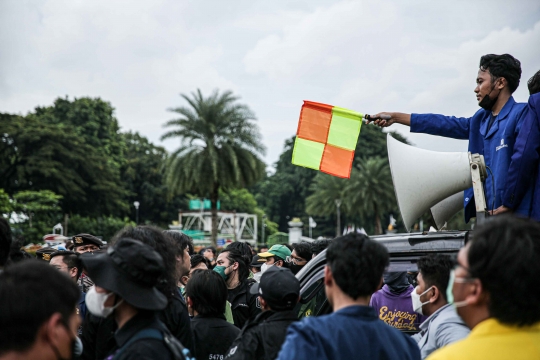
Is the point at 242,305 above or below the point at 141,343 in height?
below

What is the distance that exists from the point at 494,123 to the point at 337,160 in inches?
52.7

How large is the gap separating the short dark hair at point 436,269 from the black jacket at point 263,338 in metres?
0.81

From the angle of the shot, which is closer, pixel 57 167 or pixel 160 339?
pixel 160 339

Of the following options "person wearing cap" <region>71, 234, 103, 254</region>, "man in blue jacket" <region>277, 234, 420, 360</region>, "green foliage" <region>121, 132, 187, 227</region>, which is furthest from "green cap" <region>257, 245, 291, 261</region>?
"green foliage" <region>121, 132, 187, 227</region>

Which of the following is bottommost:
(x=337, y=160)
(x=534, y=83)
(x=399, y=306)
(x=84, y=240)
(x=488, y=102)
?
(x=399, y=306)

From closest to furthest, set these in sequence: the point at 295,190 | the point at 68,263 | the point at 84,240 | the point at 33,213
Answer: the point at 68,263
the point at 84,240
the point at 33,213
the point at 295,190

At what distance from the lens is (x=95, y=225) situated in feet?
147

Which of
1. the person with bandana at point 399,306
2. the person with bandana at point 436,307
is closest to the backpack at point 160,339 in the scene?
the person with bandana at point 436,307

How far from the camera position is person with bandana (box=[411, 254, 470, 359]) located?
323 centimetres

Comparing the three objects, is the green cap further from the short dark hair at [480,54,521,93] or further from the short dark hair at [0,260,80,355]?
the short dark hair at [0,260,80,355]

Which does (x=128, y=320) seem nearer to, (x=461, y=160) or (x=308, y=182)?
(x=461, y=160)

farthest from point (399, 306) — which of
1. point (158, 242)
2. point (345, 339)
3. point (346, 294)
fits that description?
point (345, 339)

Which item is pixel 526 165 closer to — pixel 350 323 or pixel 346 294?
pixel 346 294

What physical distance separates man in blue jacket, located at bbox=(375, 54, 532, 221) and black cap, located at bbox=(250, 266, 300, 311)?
1330 mm
